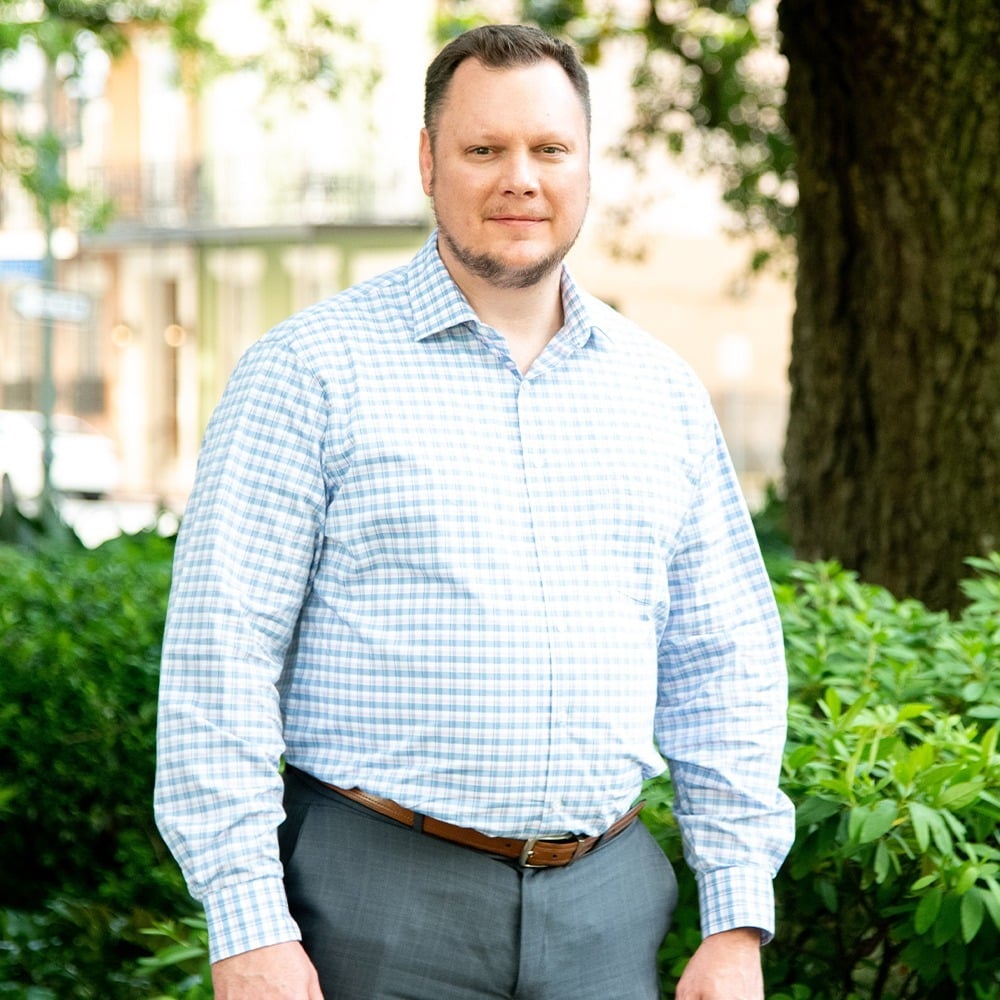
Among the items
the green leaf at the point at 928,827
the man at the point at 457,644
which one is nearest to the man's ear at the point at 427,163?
the man at the point at 457,644

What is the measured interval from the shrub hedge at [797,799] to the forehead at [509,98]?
3.69 ft

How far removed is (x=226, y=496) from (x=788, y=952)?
1395 millimetres

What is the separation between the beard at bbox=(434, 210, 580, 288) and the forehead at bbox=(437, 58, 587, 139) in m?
0.17

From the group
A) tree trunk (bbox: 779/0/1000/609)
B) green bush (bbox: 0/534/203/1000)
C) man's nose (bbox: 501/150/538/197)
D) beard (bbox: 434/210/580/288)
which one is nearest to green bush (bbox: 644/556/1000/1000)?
beard (bbox: 434/210/580/288)

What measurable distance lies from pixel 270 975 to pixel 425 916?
234mm

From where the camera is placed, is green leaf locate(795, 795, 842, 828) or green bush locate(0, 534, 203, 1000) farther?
green bush locate(0, 534, 203, 1000)

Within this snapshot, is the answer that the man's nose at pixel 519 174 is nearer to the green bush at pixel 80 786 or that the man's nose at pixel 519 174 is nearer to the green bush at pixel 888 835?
the green bush at pixel 888 835

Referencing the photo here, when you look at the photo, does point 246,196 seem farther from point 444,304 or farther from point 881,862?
point 881,862

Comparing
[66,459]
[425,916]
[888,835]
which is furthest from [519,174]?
[66,459]

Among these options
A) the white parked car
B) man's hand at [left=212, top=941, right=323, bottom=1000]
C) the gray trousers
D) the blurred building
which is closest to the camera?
man's hand at [left=212, top=941, right=323, bottom=1000]

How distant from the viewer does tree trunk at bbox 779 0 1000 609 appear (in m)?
4.97

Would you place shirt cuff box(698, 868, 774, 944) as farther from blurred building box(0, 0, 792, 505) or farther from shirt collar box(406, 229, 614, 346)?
blurred building box(0, 0, 792, 505)

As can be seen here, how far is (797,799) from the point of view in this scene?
8.82 ft

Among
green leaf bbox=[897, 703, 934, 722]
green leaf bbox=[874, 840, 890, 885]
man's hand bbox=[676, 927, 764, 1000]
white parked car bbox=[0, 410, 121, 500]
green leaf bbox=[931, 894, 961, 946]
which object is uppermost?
green leaf bbox=[897, 703, 934, 722]
